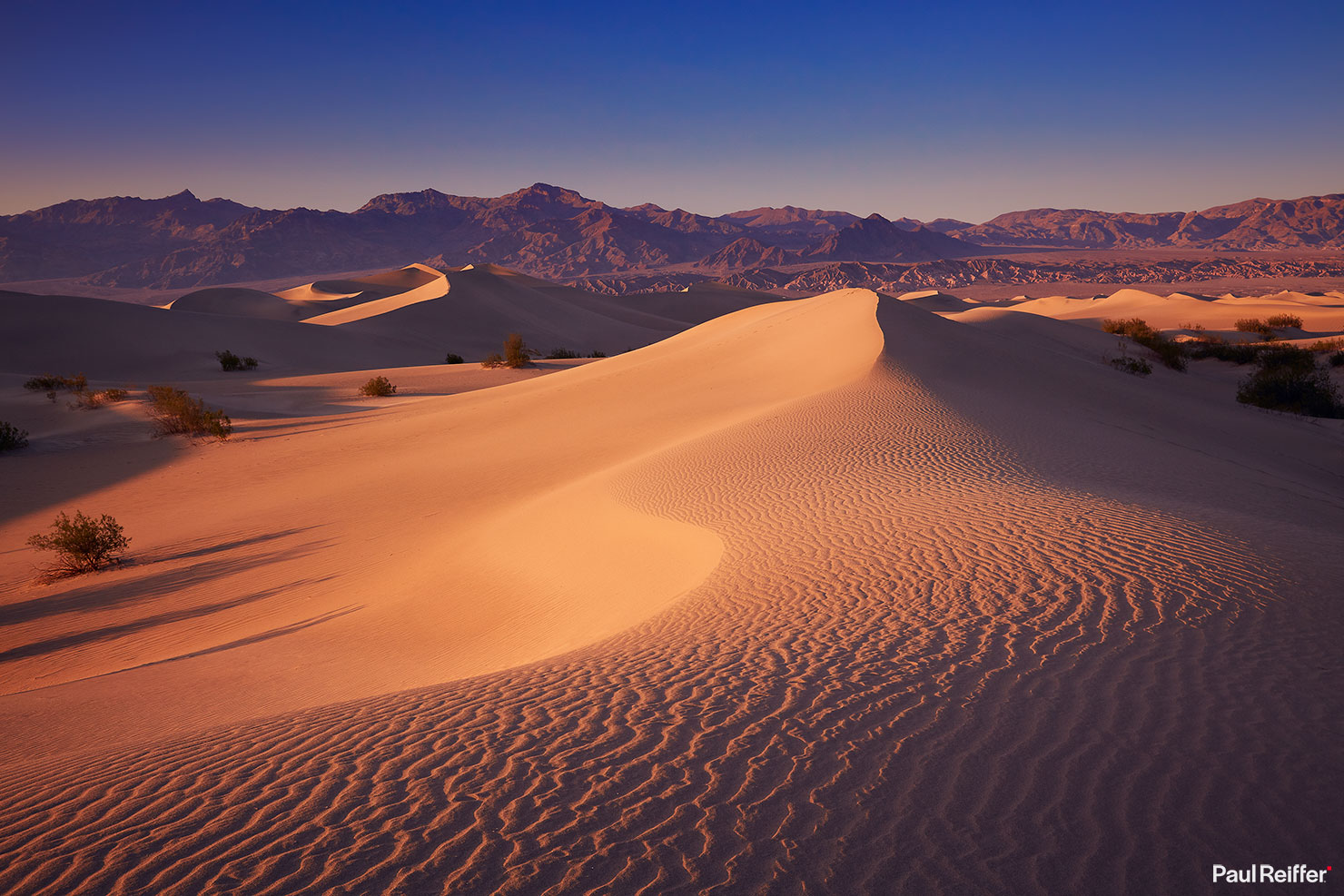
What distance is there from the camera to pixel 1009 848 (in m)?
2.80

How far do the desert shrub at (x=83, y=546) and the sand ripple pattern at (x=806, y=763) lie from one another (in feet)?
24.6

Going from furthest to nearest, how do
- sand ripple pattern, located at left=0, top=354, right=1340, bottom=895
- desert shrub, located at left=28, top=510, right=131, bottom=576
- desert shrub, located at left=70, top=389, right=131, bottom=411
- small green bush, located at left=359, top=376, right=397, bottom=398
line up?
small green bush, located at left=359, top=376, right=397, bottom=398
desert shrub, located at left=70, top=389, right=131, bottom=411
desert shrub, located at left=28, top=510, right=131, bottom=576
sand ripple pattern, located at left=0, top=354, right=1340, bottom=895

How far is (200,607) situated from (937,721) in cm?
814

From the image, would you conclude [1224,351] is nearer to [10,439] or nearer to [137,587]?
[137,587]

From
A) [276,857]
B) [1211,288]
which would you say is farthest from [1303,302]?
[276,857]

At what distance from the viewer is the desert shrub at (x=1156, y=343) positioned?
2606 cm

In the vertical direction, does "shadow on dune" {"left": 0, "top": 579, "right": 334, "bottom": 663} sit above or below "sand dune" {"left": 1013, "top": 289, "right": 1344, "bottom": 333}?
below

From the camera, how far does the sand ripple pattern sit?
2707 mm

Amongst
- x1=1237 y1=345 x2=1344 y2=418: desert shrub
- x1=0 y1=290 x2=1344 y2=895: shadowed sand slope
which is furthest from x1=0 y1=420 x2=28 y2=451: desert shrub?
x1=1237 y1=345 x2=1344 y2=418: desert shrub

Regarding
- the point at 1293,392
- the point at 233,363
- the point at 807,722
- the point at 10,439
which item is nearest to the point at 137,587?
the point at 807,722

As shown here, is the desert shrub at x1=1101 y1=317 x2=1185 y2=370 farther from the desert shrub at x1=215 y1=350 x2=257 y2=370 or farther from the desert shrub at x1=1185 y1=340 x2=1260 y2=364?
the desert shrub at x1=215 y1=350 x2=257 y2=370

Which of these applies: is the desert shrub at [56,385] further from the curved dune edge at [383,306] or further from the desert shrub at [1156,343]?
the desert shrub at [1156,343]

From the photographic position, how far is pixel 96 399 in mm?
20625

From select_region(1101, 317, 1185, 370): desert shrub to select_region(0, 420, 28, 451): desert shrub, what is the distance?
32140 millimetres
